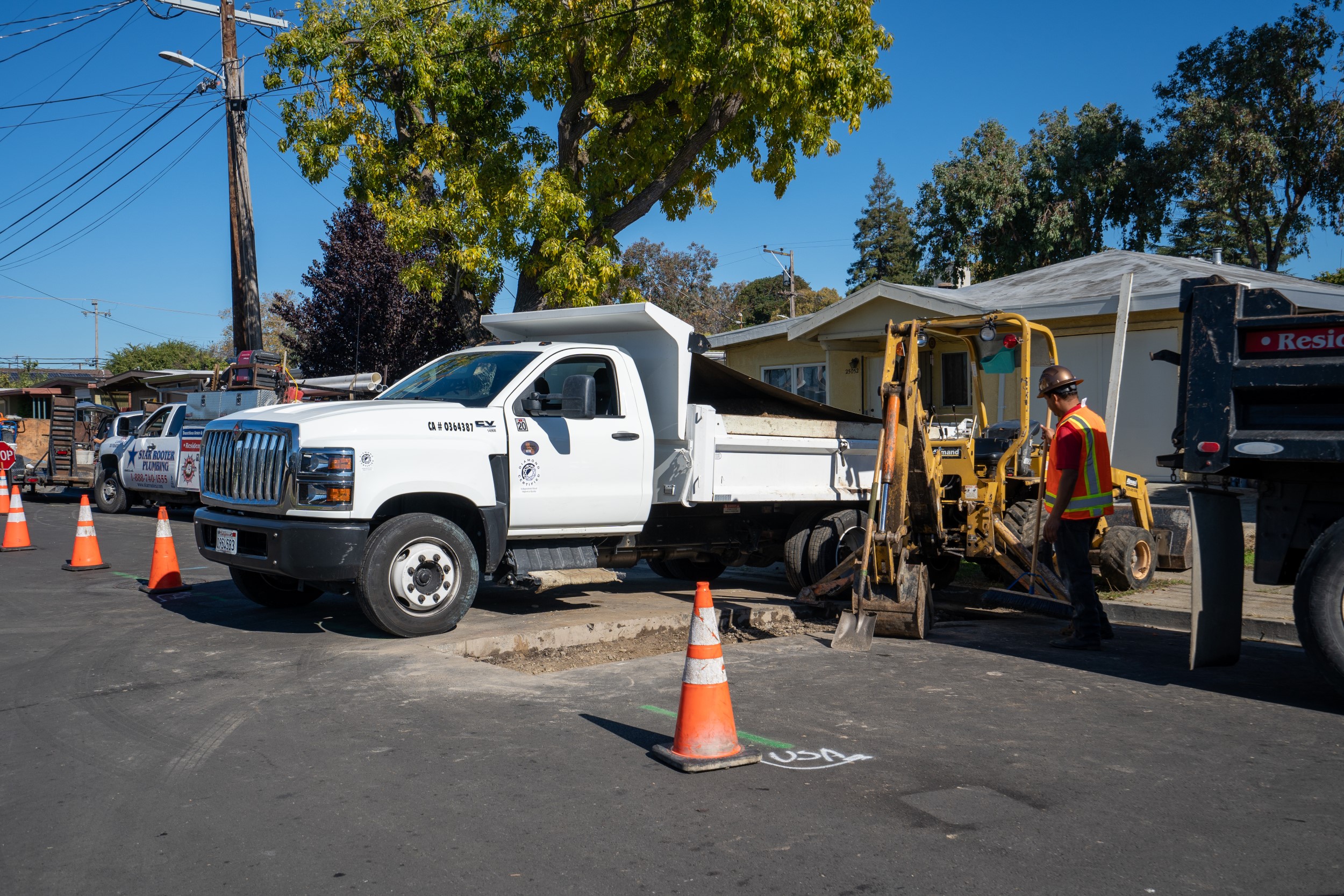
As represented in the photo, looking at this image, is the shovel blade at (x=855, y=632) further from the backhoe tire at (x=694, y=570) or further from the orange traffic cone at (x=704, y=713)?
the backhoe tire at (x=694, y=570)

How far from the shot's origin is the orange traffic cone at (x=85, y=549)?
1135 cm

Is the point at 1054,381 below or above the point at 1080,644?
above

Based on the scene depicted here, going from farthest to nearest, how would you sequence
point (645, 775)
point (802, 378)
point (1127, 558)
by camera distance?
point (802, 378) < point (1127, 558) < point (645, 775)

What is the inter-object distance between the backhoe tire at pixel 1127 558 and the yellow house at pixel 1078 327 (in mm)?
4046

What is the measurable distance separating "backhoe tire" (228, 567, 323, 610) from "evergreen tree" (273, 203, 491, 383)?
1737 cm

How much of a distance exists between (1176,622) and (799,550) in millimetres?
3173

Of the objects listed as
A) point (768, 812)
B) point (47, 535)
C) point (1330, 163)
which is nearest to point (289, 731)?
point (768, 812)

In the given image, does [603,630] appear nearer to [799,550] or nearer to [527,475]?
[527,475]

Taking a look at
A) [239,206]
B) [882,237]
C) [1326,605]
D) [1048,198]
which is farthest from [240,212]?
[882,237]

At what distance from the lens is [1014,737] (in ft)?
17.4

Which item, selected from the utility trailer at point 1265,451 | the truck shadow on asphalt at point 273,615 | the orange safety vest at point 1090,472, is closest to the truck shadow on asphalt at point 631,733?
the truck shadow on asphalt at point 273,615

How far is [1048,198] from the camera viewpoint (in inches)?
1387

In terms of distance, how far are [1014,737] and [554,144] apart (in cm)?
1354

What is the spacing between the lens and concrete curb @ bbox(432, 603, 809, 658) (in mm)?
7355
